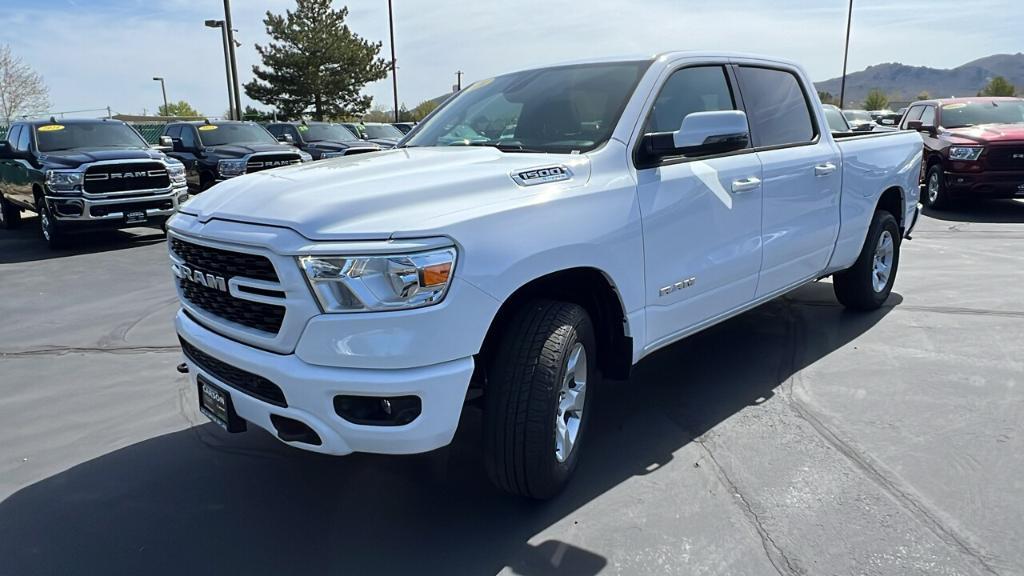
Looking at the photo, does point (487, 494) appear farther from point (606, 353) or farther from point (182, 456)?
point (182, 456)

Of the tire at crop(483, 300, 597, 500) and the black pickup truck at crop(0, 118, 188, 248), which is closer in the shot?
the tire at crop(483, 300, 597, 500)

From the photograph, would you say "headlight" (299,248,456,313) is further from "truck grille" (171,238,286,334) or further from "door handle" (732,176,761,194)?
"door handle" (732,176,761,194)

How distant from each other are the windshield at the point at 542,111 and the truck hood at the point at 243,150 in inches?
377

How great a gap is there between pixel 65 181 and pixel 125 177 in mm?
730

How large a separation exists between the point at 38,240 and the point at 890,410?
11989mm

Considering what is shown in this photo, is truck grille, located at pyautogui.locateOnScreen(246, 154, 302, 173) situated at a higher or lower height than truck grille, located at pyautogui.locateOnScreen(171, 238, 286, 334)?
lower

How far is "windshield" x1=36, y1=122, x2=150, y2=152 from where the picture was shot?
1084cm

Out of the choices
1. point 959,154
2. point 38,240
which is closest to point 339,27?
point 38,240

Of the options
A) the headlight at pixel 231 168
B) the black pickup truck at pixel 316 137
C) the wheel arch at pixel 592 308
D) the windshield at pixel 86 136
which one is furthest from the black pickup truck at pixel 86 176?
the wheel arch at pixel 592 308

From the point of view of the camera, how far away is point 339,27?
45.1 metres

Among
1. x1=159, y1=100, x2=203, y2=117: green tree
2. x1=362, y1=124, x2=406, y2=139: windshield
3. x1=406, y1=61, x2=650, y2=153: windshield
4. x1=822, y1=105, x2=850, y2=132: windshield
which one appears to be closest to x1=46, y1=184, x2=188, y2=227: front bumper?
x1=406, y1=61, x2=650, y2=153: windshield

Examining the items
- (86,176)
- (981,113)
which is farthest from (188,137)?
(981,113)

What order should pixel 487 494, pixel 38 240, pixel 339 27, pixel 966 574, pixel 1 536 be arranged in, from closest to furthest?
pixel 966 574
pixel 1 536
pixel 487 494
pixel 38 240
pixel 339 27

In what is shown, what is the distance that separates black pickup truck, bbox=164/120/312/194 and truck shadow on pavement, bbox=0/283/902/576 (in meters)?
9.75
